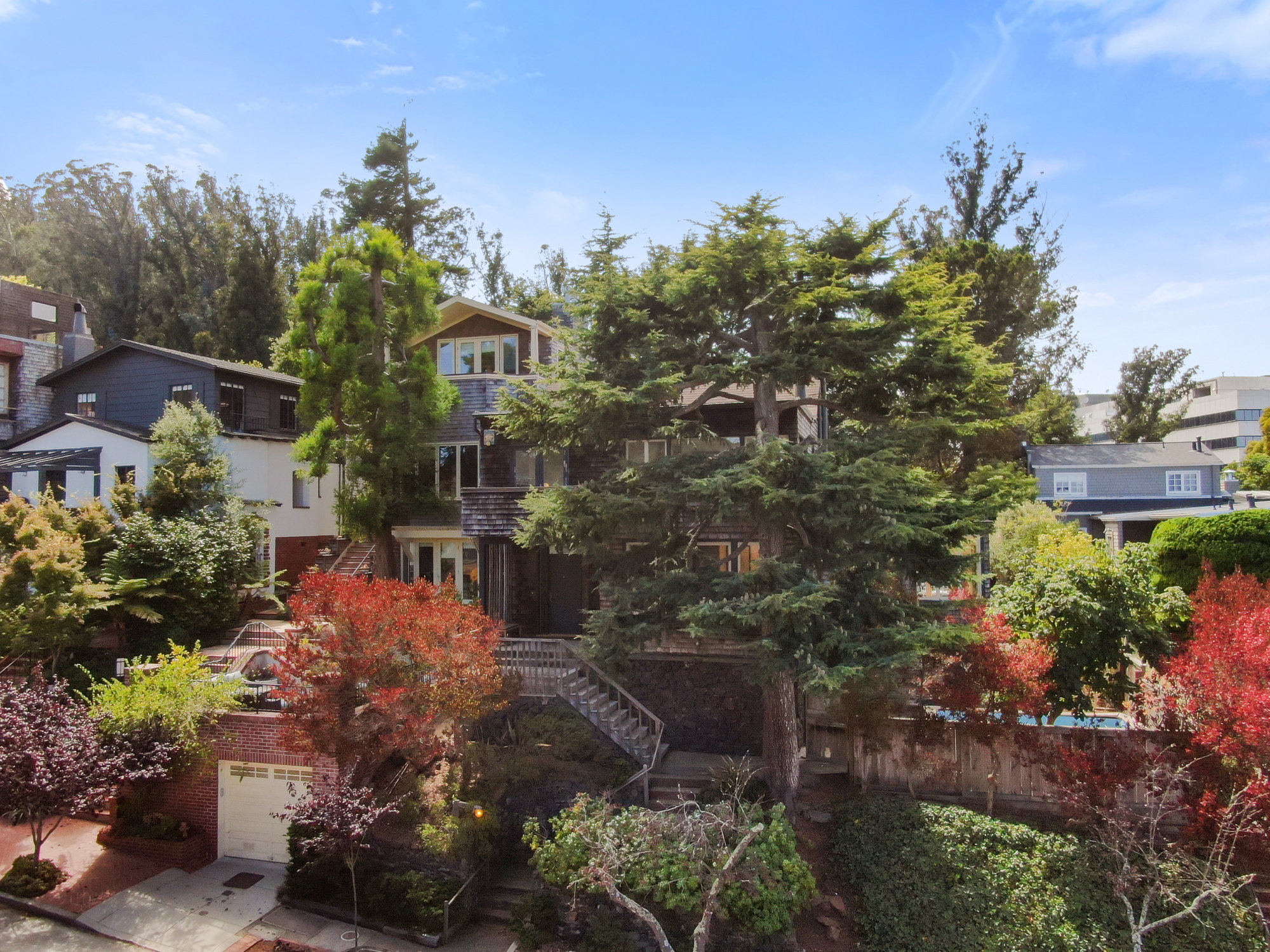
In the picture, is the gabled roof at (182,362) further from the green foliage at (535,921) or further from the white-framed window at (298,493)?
the green foliage at (535,921)

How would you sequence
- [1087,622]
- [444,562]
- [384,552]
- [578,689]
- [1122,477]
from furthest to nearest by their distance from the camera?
[1122,477] < [444,562] < [384,552] < [578,689] < [1087,622]

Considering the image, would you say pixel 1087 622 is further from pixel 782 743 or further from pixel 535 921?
pixel 535 921

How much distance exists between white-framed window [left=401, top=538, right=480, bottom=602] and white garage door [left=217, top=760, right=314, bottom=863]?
770 cm

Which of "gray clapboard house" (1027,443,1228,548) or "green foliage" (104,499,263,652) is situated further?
"gray clapboard house" (1027,443,1228,548)

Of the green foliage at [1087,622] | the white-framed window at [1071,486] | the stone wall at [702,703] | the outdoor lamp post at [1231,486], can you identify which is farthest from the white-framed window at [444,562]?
the white-framed window at [1071,486]

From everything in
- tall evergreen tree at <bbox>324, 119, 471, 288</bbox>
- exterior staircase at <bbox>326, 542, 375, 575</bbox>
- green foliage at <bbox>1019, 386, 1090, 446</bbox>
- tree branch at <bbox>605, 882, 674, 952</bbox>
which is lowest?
tree branch at <bbox>605, 882, 674, 952</bbox>

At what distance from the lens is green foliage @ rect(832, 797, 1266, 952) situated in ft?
36.3

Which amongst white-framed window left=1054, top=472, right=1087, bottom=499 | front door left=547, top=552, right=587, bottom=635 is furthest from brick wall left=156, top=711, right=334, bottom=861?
white-framed window left=1054, top=472, right=1087, bottom=499

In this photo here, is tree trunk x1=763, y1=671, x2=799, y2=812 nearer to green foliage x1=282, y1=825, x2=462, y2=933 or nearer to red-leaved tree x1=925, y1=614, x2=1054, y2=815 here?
red-leaved tree x1=925, y1=614, x2=1054, y2=815

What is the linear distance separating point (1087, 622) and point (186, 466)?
22.8m

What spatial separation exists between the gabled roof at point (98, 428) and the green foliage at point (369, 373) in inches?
269

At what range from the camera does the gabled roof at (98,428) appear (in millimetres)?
24047

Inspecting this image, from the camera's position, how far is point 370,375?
21.4 metres

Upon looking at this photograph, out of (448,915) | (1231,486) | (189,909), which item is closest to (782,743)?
(448,915)
